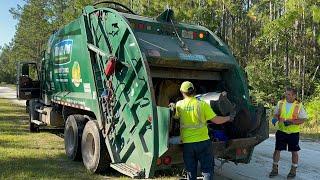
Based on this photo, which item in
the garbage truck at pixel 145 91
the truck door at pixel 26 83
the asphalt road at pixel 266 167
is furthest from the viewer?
the truck door at pixel 26 83

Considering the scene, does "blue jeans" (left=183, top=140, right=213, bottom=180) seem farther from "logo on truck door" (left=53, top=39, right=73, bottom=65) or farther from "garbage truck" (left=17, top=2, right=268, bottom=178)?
"logo on truck door" (left=53, top=39, right=73, bottom=65)

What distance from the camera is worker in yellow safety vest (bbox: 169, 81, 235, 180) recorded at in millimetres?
5945

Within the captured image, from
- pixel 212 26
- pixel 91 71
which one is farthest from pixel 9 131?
pixel 212 26

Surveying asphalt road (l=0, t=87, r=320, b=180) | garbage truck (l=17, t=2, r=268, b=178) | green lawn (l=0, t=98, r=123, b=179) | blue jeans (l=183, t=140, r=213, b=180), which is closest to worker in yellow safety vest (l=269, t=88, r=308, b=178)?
asphalt road (l=0, t=87, r=320, b=180)

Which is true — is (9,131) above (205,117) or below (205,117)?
below

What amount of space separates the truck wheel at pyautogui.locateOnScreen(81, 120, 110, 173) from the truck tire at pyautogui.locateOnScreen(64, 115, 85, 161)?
0.26m

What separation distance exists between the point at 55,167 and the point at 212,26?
963 inches

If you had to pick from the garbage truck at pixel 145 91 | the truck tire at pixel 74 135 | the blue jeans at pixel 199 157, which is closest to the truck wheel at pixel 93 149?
the garbage truck at pixel 145 91

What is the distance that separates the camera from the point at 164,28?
762 cm

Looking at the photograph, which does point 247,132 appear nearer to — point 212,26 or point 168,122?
point 168,122

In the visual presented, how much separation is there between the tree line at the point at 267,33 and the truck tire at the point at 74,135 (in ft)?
34.5

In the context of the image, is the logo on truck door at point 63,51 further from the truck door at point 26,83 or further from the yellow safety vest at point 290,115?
the yellow safety vest at point 290,115

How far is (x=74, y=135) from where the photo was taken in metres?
8.55

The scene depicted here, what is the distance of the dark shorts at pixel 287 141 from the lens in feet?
25.3
